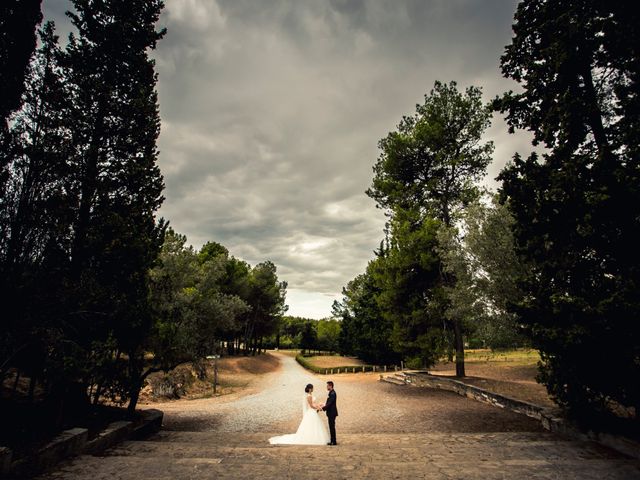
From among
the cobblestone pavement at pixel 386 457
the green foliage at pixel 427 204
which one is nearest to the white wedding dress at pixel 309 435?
the cobblestone pavement at pixel 386 457

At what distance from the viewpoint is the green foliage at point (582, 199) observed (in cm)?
649

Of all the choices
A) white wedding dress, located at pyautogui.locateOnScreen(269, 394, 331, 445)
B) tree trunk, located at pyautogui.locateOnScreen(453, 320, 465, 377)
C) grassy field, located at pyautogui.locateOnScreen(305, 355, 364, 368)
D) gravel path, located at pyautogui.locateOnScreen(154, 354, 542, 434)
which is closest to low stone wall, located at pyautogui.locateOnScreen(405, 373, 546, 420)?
gravel path, located at pyautogui.locateOnScreen(154, 354, 542, 434)

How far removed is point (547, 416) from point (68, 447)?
11.0 metres

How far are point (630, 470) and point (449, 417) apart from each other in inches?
275

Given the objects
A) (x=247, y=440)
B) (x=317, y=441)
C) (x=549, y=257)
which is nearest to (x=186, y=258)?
(x=247, y=440)

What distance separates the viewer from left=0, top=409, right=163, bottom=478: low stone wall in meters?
4.93

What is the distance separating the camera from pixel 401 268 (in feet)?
69.6

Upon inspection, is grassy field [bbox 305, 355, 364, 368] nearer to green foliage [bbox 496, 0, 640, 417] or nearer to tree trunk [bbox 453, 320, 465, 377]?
tree trunk [bbox 453, 320, 465, 377]

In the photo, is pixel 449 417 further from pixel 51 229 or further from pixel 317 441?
pixel 51 229

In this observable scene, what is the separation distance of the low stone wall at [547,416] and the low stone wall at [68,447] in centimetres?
1034

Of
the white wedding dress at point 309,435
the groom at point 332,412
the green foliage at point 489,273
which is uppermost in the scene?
the green foliage at point 489,273

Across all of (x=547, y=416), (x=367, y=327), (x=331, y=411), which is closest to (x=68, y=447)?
(x=331, y=411)

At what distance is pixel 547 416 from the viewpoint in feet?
29.2

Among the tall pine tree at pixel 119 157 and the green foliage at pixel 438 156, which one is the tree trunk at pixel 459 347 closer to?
the green foliage at pixel 438 156
